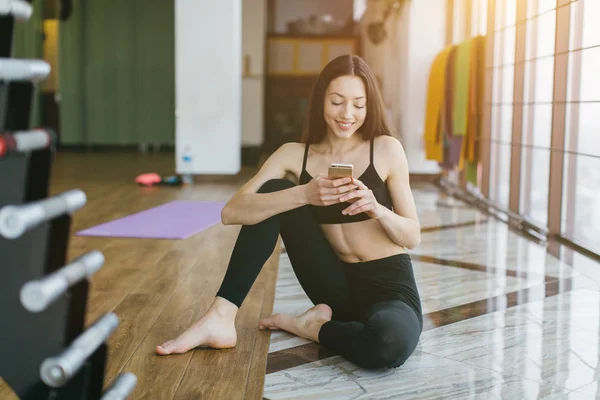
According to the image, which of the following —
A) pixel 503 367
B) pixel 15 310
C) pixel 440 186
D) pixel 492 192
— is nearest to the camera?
pixel 15 310

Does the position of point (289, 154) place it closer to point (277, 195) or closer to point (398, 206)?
point (277, 195)

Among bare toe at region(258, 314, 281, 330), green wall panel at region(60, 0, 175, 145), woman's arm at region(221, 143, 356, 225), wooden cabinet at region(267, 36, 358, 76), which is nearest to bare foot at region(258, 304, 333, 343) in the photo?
bare toe at region(258, 314, 281, 330)

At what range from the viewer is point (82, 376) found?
76 centimetres

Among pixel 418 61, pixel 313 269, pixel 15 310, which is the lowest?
pixel 313 269

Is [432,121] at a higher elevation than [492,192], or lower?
higher

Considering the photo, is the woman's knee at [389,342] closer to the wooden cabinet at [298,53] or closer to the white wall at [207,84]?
the white wall at [207,84]

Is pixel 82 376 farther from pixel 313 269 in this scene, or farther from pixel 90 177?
pixel 90 177

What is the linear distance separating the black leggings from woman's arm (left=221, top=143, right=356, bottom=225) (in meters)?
0.03

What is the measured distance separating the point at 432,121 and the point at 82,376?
4.23 meters

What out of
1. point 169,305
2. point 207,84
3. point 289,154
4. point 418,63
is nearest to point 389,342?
point 289,154

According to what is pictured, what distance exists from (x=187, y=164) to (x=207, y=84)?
2.13 ft

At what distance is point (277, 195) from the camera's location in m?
1.66

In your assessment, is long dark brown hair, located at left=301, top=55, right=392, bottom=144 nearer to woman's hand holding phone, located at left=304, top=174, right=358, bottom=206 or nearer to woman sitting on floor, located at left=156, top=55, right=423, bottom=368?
woman sitting on floor, located at left=156, top=55, right=423, bottom=368

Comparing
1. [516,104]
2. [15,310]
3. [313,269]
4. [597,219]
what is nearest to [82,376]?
[15,310]
